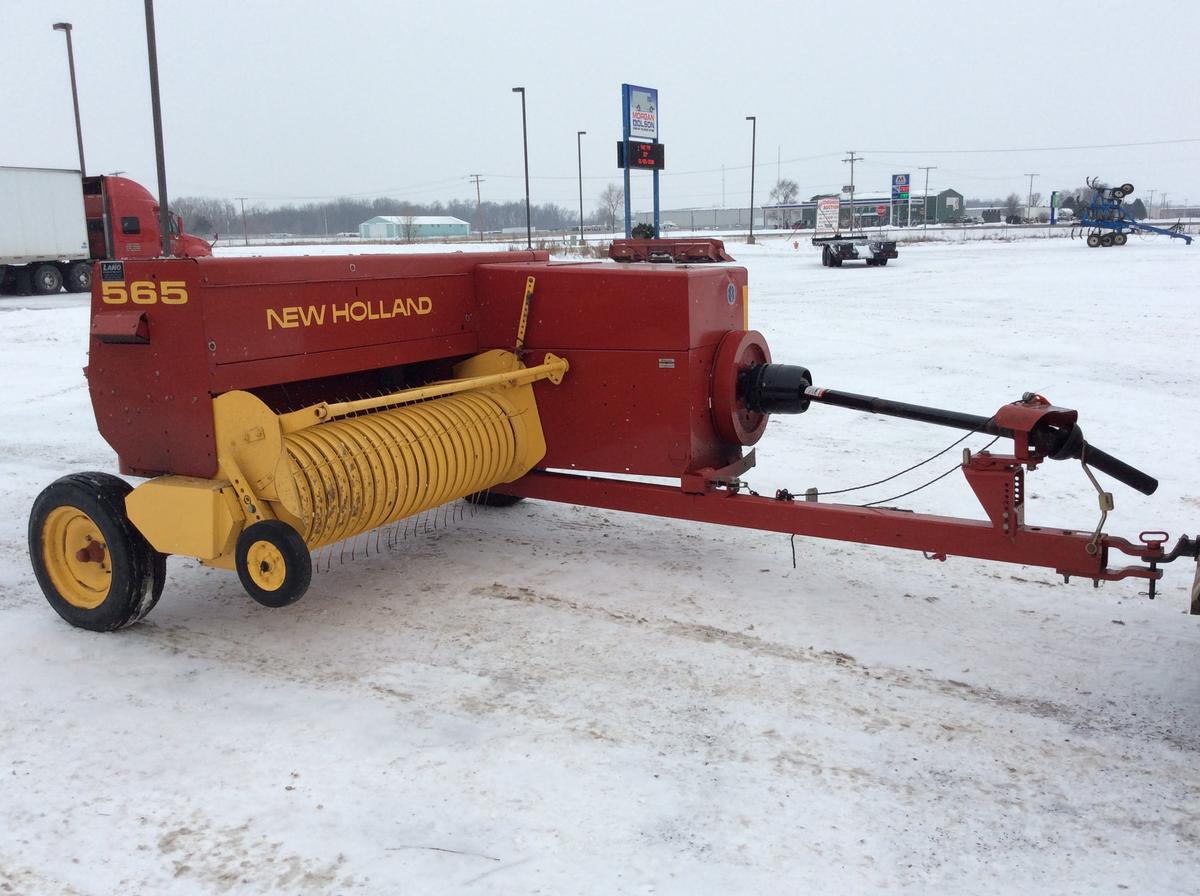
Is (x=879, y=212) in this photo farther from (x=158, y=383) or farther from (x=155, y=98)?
(x=158, y=383)

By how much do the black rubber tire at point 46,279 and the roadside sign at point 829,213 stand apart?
93.9ft

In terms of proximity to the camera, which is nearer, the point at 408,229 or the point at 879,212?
the point at 408,229

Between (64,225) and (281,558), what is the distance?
2507 centimetres

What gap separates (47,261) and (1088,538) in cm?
2684

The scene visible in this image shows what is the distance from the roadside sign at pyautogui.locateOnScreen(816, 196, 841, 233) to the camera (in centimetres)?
4231

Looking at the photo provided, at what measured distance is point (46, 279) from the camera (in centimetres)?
2512

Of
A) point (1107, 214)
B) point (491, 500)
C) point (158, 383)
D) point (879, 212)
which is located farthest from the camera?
point (879, 212)

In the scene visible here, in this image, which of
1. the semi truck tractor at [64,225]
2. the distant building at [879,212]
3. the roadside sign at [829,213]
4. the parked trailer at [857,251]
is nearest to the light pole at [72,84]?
the semi truck tractor at [64,225]

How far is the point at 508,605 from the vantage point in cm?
473

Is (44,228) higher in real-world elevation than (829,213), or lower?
lower

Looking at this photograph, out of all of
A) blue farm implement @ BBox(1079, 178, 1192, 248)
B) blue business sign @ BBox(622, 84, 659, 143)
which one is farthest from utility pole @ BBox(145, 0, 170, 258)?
blue farm implement @ BBox(1079, 178, 1192, 248)

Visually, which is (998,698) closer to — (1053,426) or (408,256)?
(1053,426)

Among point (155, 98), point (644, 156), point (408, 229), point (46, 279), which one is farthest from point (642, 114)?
point (408, 229)

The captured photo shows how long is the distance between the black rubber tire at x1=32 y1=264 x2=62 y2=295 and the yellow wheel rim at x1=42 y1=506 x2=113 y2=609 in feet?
78.0
